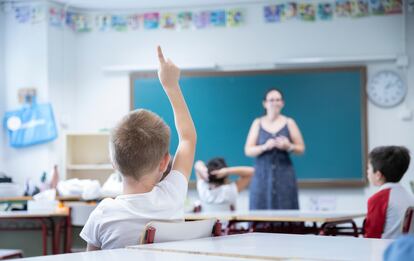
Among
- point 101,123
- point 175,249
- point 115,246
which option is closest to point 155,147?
point 115,246

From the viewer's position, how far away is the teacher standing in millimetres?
5488

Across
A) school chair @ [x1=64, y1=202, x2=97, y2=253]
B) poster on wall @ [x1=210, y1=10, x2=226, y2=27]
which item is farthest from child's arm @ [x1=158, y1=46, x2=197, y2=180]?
poster on wall @ [x1=210, y1=10, x2=226, y2=27]

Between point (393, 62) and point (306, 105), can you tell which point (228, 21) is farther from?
point (393, 62)

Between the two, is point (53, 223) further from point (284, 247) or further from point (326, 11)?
point (326, 11)

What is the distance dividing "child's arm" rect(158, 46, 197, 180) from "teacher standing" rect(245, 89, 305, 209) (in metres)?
3.43

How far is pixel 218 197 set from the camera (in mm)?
5473

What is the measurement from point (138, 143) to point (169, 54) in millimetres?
5961

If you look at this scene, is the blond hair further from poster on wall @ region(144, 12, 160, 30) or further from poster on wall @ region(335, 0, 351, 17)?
poster on wall @ region(144, 12, 160, 30)

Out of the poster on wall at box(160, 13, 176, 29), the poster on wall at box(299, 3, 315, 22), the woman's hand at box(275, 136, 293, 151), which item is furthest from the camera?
the poster on wall at box(160, 13, 176, 29)

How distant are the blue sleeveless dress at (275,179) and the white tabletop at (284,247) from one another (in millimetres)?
3660

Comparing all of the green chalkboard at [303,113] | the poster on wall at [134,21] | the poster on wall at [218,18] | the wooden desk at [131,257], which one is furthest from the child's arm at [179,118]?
the poster on wall at [134,21]

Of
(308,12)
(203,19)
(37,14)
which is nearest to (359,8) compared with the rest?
(308,12)

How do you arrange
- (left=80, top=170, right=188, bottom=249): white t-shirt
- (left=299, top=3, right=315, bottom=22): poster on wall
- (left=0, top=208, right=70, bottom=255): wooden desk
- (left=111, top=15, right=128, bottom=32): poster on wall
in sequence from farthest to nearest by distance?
1. (left=111, top=15, right=128, bottom=32): poster on wall
2. (left=299, top=3, right=315, bottom=22): poster on wall
3. (left=0, top=208, right=70, bottom=255): wooden desk
4. (left=80, top=170, right=188, bottom=249): white t-shirt

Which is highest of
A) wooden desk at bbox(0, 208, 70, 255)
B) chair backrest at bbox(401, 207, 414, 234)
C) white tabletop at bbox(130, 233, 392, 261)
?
white tabletop at bbox(130, 233, 392, 261)
